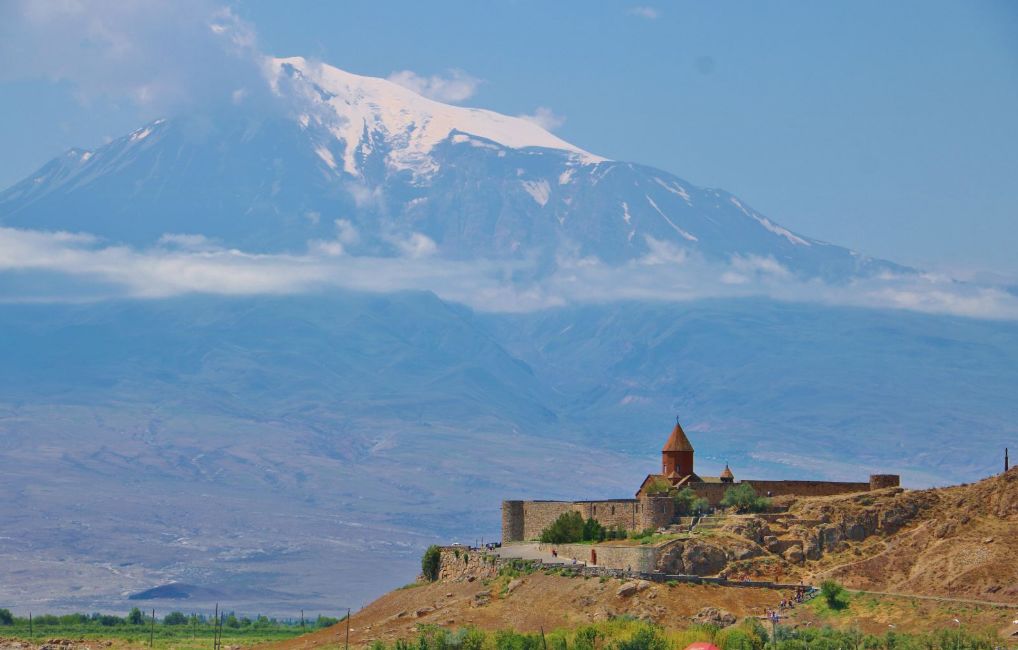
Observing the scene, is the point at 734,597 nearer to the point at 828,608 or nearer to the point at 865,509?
the point at 828,608

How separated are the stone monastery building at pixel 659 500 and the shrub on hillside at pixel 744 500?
784 mm

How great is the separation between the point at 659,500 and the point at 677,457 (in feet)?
27.6

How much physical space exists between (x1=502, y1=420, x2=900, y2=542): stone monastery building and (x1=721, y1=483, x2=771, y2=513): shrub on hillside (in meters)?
0.78

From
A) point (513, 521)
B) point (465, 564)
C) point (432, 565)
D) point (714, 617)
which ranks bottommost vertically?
point (714, 617)

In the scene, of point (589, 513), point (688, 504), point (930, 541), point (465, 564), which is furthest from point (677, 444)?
point (930, 541)

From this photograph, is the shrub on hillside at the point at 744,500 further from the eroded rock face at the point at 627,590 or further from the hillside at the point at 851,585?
the eroded rock face at the point at 627,590

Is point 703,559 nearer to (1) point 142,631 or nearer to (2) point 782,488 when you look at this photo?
(2) point 782,488

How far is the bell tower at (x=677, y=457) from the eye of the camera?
83625 millimetres

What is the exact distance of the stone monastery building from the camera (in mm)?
75812

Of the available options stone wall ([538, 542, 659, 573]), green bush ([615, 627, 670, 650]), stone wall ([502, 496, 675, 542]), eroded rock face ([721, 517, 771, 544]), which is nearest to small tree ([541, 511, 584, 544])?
stone wall ([502, 496, 675, 542])

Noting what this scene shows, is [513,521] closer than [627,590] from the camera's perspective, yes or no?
No

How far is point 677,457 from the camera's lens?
8362 cm

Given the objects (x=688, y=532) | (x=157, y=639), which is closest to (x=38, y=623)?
(x=157, y=639)

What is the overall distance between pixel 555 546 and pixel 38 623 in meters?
53.1
